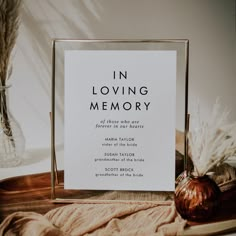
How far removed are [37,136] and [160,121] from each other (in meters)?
0.32

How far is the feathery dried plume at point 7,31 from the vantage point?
0.93 metres

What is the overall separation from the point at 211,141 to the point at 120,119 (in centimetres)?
23

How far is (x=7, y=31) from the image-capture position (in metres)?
0.94

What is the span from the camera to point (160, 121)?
0.94m

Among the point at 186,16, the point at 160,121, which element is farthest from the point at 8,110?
the point at 186,16

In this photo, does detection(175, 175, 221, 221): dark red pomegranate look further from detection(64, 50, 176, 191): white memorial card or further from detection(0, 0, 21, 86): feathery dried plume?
detection(0, 0, 21, 86): feathery dried plume

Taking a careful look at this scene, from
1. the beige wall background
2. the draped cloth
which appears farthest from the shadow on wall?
the draped cloth

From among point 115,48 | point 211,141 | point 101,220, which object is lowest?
point 101,220

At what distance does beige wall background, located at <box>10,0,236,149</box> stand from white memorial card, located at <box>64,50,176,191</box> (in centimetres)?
5

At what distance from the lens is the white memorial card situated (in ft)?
3.08

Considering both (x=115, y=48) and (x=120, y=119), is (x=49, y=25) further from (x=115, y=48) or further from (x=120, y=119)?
(x=120, y=119)

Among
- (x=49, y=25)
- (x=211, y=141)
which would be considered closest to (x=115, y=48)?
(x=49, y=25)

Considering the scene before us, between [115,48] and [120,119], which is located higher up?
[115,48]

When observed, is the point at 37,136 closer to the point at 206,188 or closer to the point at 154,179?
the point at 154,179
